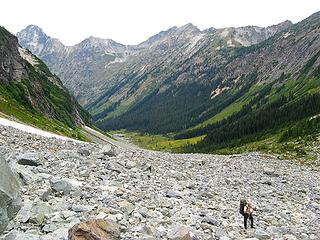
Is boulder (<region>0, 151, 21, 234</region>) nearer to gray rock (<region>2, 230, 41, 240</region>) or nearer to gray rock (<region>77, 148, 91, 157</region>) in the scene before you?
gray rock (<region>2, 230, 41, 240</region>)

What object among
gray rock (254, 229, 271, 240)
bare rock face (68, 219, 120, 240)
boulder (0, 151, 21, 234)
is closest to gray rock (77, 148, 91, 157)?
boulder (0, 151, 21, 234)

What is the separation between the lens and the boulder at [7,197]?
1524 cm

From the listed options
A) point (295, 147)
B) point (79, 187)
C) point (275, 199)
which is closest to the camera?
point (79, 187)

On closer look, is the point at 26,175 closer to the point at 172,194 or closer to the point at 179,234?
the point at 179,234

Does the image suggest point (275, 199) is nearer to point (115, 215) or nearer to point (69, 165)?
point (69, 165)

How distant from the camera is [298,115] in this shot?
550ft

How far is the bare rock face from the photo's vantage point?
15445 millimetres

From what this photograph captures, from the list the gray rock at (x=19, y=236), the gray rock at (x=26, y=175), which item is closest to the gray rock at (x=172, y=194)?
the gray rock at (x=26, y=175)

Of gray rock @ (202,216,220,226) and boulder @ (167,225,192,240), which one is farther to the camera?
gray rock @ (202,216,220,226)

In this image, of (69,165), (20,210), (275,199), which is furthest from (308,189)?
(20,210)

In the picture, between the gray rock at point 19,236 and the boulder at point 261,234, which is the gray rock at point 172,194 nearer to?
the boulder at point 261,234

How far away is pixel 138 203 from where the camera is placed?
71.2ft

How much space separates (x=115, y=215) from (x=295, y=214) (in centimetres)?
1695

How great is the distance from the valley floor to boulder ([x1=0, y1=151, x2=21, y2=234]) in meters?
0.49
